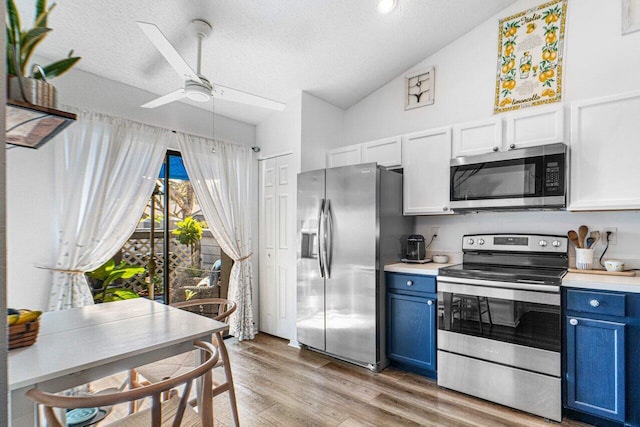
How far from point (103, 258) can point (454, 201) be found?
303 cm

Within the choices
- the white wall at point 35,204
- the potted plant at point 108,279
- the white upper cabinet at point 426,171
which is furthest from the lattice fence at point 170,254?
the white upper cabinet at point 426,171

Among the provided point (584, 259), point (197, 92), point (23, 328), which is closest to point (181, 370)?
point (23, 328)

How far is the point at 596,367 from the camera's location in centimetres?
208

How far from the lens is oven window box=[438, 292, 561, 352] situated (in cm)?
221

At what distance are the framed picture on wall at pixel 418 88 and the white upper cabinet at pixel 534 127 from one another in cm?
98

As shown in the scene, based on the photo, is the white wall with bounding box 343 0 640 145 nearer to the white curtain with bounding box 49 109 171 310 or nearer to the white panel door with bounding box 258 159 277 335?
the white panel door with bounding box 258 159 277 335

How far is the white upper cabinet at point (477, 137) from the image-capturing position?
273 cm

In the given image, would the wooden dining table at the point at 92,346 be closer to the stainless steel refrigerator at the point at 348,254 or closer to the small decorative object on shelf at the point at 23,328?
the small decorative object on shelf at the point at 23,328

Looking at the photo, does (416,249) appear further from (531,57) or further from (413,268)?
(531,57)

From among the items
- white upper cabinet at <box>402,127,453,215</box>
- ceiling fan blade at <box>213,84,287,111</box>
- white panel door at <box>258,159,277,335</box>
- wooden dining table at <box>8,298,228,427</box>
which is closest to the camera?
wooden dining table at <box>8,298,228,427</box>

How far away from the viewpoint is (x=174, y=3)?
7.31 feet

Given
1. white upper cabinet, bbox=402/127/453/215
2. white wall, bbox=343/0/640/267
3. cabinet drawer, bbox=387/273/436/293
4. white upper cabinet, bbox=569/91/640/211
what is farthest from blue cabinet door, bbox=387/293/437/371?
white upper cabinet, bbox=569/91/640/211

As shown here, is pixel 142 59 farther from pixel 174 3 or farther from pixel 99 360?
pixel 99 360

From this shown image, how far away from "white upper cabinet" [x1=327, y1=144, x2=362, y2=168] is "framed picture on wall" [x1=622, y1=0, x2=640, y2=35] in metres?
2.28
